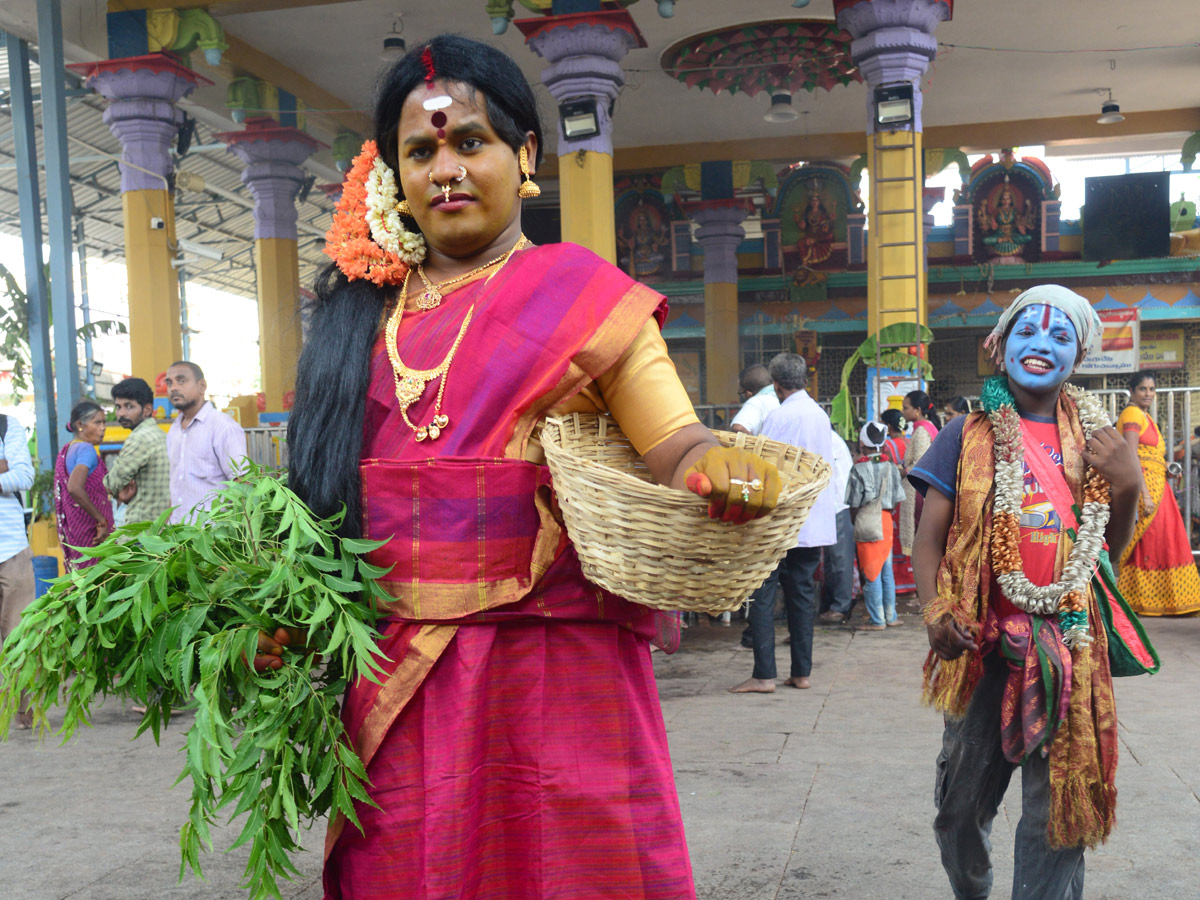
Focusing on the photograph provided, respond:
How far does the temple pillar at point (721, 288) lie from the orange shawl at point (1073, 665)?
46.6 ft

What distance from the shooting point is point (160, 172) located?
10.7 meters

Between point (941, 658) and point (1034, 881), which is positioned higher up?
point (941, 658)

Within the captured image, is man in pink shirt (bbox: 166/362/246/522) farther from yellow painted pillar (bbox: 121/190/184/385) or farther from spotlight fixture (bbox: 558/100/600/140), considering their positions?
yellow painted pillar (bbox: 121/190/184/385)

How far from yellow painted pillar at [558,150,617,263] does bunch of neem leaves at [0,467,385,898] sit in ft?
26.9

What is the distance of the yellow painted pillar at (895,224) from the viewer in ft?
31.5

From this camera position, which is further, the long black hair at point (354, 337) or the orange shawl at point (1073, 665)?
the orange shawl at point (1073, 665)

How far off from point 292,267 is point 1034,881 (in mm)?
12731

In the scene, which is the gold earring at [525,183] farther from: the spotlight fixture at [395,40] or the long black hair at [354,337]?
the spotlight fixture at [395,40]

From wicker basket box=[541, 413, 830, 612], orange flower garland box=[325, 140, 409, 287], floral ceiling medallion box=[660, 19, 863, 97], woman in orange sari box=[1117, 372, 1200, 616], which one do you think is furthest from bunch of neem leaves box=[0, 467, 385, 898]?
floral ceiling medallion box=[660, 19, 863, 97]

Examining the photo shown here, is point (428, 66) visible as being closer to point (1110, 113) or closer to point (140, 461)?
point (140, 461)

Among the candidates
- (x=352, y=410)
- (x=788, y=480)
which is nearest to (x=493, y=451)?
(x=352, y=410)

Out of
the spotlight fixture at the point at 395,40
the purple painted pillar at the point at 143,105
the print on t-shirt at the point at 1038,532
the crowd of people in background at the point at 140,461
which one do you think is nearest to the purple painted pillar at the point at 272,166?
the spotlight fixture at the point at 395,40

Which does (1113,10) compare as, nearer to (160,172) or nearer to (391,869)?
(160,172)

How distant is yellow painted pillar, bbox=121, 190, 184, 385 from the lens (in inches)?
428
